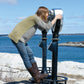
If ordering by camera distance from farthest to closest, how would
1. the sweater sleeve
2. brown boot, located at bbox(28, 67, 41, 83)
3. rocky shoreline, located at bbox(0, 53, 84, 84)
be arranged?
rocky shoreline, located at bbox(0, 53, 84, 84) → brown boot, located at bbox(28, 67, 41, 83) → the sweater sleeve

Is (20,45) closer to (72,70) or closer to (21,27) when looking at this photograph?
(21,27)

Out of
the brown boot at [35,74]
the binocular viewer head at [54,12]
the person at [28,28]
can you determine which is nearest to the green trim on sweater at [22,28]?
the person at [28,28]

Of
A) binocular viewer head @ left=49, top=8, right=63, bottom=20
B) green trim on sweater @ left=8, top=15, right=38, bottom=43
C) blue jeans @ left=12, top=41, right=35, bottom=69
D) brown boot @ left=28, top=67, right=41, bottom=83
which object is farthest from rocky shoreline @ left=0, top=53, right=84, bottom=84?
binocular viewer head @ left=49, top=8, right=63, bottom=20

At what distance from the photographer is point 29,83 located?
559 centimetres

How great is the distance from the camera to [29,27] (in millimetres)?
5012

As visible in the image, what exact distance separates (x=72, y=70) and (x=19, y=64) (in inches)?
79.4

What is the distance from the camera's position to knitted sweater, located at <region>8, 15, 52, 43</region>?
4.98 meters

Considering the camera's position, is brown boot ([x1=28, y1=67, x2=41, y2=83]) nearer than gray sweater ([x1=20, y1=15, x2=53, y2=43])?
No

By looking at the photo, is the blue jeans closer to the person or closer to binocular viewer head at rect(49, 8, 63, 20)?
the person

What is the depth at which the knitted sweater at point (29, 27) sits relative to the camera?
16.3 ft

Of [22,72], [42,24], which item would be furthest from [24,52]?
[22,72]

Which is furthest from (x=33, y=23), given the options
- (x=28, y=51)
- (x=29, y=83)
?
(x=29, y=83)

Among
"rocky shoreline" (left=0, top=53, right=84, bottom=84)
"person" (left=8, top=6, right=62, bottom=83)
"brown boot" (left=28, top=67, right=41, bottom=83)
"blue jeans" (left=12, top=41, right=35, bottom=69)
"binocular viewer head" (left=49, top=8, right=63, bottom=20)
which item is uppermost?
"binocular viewer head" (left=49, top=8, right=63, bottom=20)

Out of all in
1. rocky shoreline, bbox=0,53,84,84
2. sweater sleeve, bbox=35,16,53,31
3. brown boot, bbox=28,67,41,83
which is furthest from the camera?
rocky shoreline, bbox=0,53,84,84
